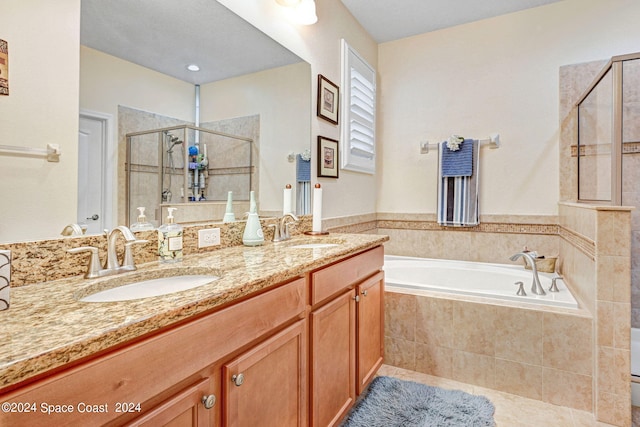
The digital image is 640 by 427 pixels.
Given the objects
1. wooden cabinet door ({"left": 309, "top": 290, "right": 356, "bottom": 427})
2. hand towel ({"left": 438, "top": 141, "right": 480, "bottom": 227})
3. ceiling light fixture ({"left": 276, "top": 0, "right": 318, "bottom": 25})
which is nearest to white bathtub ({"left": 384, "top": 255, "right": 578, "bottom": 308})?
hand towel ({"left": 438, "top": 141, "right": 480, "bottom": 227})

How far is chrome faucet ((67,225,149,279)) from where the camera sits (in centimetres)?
102

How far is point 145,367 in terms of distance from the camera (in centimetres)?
68

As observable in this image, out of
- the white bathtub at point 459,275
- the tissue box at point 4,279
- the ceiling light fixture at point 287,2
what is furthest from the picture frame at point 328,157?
the tissue box at point 4,279

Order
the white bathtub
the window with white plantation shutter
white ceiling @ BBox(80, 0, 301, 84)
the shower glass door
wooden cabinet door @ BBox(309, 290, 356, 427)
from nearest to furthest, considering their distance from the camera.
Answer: white ceiling @ BBox(80, 0, 301, 84), wooden cabinet door @ BBox(309, 290, 356, 427), the shower glass door, the white bathtub, the window with white plantation shutter

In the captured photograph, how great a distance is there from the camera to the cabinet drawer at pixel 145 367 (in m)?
0.53

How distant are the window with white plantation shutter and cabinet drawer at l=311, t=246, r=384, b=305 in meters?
1.08

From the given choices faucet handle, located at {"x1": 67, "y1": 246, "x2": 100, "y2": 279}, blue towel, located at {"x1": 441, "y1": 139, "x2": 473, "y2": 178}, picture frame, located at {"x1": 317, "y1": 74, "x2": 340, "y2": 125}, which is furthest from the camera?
blue towel, located at {"x1": 441, "y1": 139, "x2": 473, "y2": 178}

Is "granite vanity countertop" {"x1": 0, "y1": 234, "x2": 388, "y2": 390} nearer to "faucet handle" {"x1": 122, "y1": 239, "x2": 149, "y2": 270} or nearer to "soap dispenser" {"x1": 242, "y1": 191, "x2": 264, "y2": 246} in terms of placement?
"faucet handle" {"x1": 122, "y1": 239, "x2": 149, "y2": 270}

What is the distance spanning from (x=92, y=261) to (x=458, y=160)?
289 centimetres

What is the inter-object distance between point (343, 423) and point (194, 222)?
1.23m

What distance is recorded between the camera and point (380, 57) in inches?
138

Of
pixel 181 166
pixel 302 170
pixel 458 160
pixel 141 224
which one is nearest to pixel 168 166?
pixel 181 166

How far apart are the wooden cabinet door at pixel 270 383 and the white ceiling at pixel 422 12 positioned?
8.82 feet

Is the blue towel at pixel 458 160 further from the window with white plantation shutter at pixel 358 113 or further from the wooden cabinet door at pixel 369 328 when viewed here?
the wooden cabinet door at pixel 369 328
